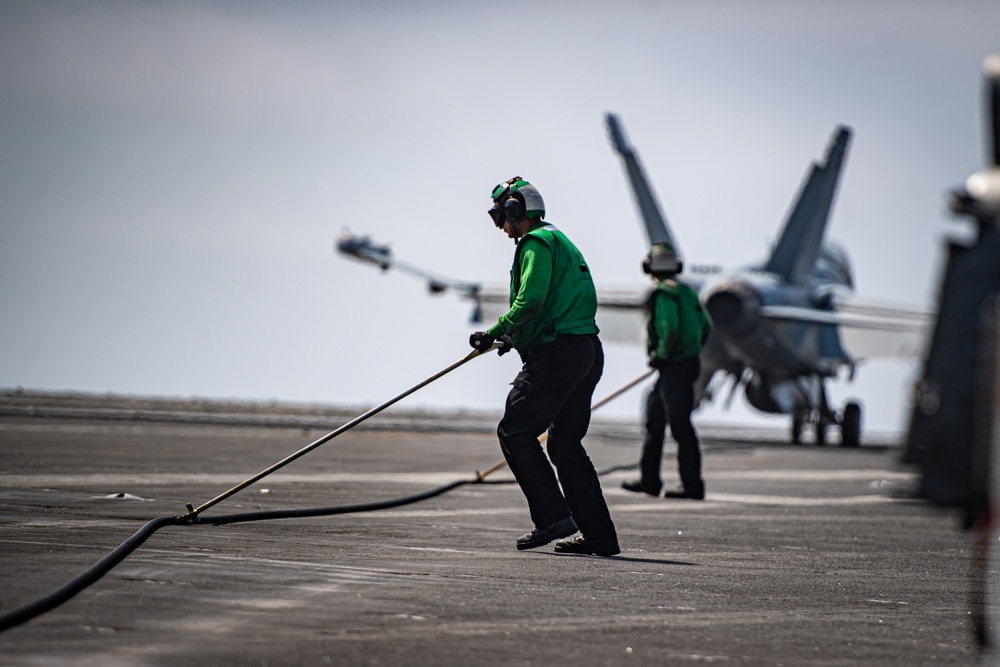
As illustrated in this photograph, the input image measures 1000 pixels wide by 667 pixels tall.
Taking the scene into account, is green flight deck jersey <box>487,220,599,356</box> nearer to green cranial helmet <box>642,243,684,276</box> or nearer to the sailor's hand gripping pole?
the sailor's hand gripping pole

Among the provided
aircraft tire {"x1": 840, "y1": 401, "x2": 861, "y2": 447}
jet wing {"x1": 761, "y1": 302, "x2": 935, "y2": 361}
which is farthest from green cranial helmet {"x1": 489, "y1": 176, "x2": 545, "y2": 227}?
aircraft tire {"x1": 840, "y1": 401, "x2": 861, "y2": 447}

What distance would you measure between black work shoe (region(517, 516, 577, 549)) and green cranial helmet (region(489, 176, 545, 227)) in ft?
6.26

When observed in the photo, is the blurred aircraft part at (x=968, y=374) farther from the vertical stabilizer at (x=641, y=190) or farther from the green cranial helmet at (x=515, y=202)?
the vertical stabilizer at (x=641, y=190)

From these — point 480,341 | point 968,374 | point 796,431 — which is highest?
point 480,341

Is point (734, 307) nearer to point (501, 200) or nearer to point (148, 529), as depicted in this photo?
point (501, 200)

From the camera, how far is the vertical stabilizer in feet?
109

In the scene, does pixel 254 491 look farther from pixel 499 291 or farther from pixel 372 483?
pixel 499 291

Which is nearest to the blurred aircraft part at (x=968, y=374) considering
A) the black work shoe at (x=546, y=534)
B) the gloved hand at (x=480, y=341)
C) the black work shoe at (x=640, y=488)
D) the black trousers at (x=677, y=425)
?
the black work shoe at (x=546, y=534)

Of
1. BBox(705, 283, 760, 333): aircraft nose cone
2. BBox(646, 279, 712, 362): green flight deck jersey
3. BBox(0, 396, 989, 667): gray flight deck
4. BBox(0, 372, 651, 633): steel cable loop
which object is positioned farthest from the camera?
BBox(705, 283, 760, 333): aircraft nose cone

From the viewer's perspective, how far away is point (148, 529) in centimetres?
817

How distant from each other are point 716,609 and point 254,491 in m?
7.01

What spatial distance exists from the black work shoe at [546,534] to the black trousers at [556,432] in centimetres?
4

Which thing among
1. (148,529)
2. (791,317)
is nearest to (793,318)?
(791,317)

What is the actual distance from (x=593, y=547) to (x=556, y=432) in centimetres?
74
